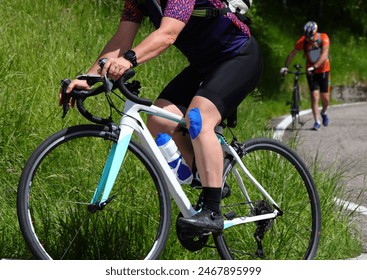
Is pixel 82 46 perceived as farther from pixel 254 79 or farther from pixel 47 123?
pixel 254 79

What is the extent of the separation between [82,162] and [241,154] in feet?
3.15

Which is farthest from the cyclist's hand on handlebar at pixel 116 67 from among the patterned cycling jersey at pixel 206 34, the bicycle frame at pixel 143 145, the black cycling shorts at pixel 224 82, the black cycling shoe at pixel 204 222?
the black cycling shoe at pixel 204 222

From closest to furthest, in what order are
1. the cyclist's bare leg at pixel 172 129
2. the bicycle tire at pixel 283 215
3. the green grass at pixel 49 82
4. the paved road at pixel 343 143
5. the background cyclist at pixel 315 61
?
1. the cyclist's bare leg at pixel 172 129
2. the bicycle tire at pixel 283 215
3. the green grass at pixel 49 82
4. the paved road at pixel 343 143
5. the background cyclist at pixel 315 61

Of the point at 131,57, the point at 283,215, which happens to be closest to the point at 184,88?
the point at 131,57

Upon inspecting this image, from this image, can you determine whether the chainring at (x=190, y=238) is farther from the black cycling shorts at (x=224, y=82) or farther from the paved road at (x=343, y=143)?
the paved road at (x=343, y=143)

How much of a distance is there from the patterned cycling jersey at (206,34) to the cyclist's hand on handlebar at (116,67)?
0.40 m

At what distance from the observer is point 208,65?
4.45m

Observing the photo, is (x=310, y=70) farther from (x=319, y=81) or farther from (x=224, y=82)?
(x=224, y=82)

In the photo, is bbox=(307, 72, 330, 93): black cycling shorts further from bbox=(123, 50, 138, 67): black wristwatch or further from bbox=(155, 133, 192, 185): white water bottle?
bbox=(123, 50, 138, 67): black wristwatch

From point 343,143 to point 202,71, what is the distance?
8912 millimetres

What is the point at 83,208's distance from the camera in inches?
164

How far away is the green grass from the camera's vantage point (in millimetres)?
5387

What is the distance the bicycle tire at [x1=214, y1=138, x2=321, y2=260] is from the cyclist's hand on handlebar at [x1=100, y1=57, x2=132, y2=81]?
3.35 feet

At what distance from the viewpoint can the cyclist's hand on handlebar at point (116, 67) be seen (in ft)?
12.8
